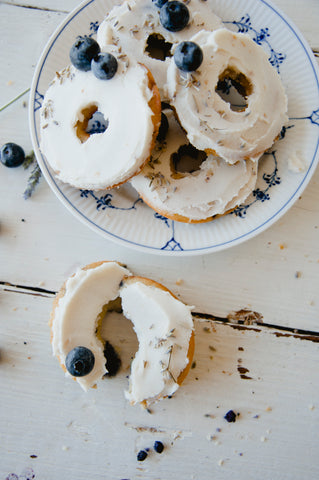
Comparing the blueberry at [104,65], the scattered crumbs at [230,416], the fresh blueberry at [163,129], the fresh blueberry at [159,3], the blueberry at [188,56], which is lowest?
the scattered crumbs at [230,416]

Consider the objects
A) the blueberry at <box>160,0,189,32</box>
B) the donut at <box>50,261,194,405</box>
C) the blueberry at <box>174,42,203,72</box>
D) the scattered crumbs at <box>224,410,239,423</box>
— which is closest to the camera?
the blueberry at <box>174,42,203,72</box>

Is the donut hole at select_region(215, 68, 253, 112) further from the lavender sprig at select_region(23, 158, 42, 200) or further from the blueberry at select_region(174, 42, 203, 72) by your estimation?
the lavender sprig at select_region(23, 158, 42, 200)

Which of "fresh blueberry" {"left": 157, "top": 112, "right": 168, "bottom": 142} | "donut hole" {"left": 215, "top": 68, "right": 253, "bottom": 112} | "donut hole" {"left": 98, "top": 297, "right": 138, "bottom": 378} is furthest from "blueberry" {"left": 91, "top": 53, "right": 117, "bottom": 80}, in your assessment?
"donut hole" {"left": 98, "top": 297, "right": 138, "bottom": 378}

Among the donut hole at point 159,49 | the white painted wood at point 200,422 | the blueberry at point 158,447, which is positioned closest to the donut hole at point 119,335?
the white painted wood at point 200,422

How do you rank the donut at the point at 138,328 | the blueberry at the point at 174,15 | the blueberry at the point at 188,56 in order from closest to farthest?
the blueberry at the point at 188,56, the blueberry at the point at 174,15, the donut at the point at 138,328

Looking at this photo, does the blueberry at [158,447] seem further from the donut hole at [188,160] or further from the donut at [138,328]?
the donut hole at [188,160]

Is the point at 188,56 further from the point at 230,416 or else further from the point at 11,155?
the point at 230,416

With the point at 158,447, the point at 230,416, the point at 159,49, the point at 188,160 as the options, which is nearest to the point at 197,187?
the point at 188,160
